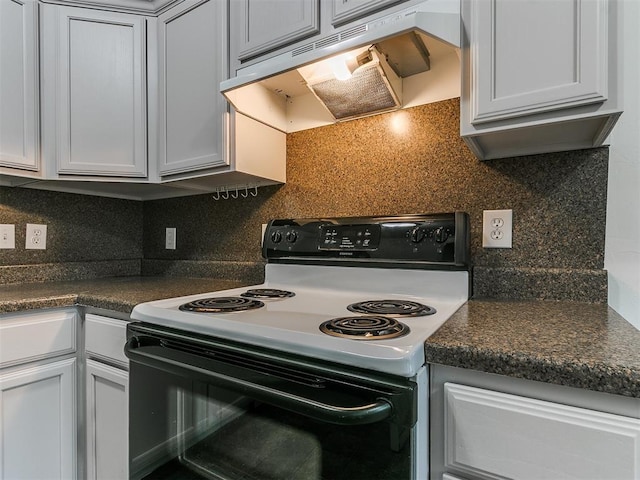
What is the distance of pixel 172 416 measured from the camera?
930 millimetres

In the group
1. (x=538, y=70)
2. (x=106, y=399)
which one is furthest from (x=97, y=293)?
(x=538, y=70)

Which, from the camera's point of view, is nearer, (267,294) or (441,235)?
(441,235)

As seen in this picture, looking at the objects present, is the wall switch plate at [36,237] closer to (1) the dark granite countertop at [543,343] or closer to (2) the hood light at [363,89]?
(1) the dark granite countertop at [543,343]

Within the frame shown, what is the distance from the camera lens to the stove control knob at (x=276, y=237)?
56.1 inches

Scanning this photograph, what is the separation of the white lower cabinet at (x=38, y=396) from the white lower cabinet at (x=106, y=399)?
64 millimetres

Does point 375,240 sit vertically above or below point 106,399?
above

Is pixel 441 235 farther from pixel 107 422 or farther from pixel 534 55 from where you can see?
pixel 107 422

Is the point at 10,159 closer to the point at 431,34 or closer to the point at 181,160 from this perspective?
the point at 181,160

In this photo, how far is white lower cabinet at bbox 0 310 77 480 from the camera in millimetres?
1141

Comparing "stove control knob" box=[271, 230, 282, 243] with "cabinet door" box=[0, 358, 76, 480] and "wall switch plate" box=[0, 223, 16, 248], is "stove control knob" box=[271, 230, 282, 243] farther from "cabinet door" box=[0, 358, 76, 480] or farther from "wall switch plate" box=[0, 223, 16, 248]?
"wall switch plate" box=[0, 223, 16, 248]

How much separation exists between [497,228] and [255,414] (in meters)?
0.89

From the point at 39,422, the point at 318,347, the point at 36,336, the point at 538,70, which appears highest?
the point at 538,70

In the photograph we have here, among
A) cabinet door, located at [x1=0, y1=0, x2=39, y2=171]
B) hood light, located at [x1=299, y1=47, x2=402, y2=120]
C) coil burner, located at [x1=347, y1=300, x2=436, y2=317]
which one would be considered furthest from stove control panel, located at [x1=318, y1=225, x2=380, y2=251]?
cabinet door, located at [x1=0, y1=0, x2=39, y2=171]

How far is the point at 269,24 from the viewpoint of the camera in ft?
4.09
